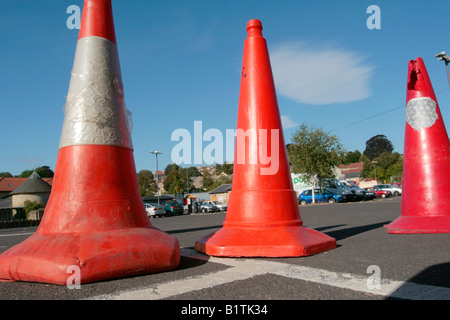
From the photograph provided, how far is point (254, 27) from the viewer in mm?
5875

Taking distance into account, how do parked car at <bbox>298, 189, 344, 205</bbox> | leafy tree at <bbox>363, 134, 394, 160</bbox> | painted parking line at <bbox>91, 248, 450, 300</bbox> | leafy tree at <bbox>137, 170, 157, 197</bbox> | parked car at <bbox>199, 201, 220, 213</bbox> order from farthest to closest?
1. leafy tree at <bbox>363, 134, 394, 160</bbox>
2. leafy tree at <bbox>137, 170, 157, 197</bbox>
3. parked car at <bbox>199, 201, 220, 213</bbox>
4. parked car at <bbox>298, 189, 344, 205</bbox>
5. painted parking line at <bbox>91, 248, 450, 300</bbox>

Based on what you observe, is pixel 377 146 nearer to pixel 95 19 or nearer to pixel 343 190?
pixel 343 190

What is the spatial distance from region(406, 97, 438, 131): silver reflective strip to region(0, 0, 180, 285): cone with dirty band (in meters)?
5.88

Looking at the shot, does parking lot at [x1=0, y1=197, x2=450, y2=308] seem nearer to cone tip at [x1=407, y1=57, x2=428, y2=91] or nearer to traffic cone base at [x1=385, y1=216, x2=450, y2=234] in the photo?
traffic cone base at [x1=385, y1=216, x2=450, y2=234]

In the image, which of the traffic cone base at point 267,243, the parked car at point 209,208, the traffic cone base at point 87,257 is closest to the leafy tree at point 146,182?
the parked car at point 209,208

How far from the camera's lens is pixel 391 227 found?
6930 mm

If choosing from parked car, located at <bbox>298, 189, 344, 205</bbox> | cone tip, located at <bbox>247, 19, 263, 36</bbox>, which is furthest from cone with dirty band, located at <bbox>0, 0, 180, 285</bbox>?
parked car, located at <bbox>298, 189, 344, 205</bbox>

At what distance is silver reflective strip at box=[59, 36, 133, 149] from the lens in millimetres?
4402

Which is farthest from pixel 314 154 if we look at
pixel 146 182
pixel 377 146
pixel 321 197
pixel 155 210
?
pixel 377 146

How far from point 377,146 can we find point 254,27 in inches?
4384

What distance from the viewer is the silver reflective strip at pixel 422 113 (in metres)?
7.22

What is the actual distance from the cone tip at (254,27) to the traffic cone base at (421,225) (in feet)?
15.1
